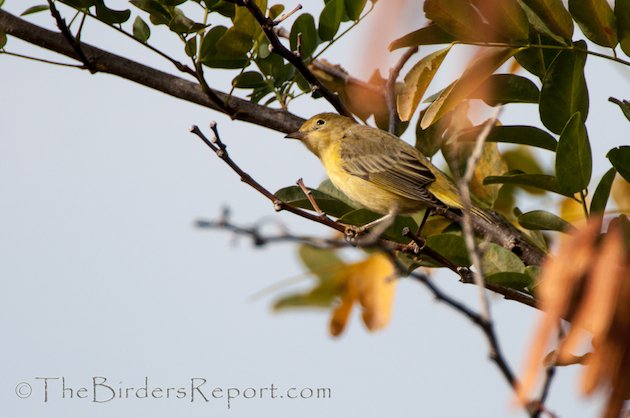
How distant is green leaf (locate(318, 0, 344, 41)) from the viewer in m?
3.50

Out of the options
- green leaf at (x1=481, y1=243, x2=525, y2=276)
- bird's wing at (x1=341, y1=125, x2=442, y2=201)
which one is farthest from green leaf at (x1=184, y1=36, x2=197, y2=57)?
bird's wing at (x1=341, y1=125, x2=442, y2=201)

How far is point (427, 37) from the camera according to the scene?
3.04 m

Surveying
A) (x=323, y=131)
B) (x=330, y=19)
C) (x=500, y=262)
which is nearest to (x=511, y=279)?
(x=500, y=262)

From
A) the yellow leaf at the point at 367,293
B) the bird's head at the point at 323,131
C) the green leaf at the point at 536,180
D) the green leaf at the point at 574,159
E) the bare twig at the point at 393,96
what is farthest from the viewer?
the bird's head at the point at 323,131

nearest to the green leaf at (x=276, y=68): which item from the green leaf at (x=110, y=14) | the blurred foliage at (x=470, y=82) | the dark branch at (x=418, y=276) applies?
the blurred foliage at (x=470, y=82)

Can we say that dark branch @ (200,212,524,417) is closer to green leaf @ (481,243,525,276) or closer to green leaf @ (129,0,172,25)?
green leaf @ (481,243,525,276)

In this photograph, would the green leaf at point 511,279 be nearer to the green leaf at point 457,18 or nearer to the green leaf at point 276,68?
the green leaf at point 457,18

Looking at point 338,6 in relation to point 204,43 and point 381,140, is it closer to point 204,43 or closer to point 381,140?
point 204,43

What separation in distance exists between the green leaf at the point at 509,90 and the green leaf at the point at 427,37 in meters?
0.22

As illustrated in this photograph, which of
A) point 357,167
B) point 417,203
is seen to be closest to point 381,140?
point 357,167

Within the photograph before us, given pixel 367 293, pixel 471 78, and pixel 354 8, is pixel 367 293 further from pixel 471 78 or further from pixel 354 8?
pixel 354 8

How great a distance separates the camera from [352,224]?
3.57 meters

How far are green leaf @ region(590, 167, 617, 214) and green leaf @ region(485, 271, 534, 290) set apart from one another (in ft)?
1.21

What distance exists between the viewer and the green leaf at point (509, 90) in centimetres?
307
